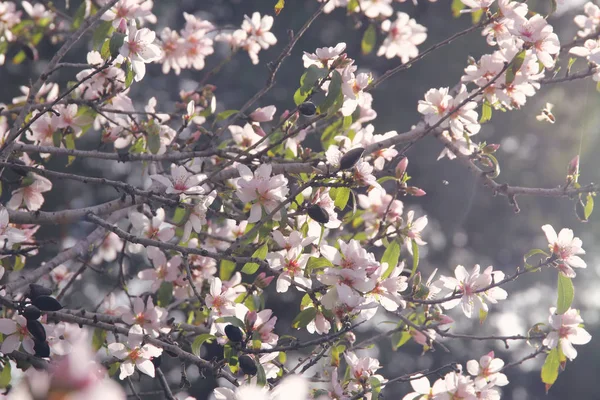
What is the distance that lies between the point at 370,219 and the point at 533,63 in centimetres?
70

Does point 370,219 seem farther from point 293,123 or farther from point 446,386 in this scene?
point 446,386

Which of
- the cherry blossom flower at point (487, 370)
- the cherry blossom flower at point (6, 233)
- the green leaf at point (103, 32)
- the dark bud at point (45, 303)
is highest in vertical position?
the green leaf at point (103, 32)

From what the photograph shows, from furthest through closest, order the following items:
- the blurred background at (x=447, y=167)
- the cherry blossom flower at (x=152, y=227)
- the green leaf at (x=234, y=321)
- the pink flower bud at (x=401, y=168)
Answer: the blurred background at (x=447, y=167)
the cherry blossom flower at (x=152, y=227)
the pink flower bud at (x=401, y=168)
the green leaf at (x=234, y=321)

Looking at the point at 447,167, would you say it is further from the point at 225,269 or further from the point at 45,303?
the point at 45,303

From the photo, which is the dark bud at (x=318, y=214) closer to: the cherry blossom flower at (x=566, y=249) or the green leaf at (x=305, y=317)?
the green leaf at (x=305, y=317)

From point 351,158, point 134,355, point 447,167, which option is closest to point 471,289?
point 351,158

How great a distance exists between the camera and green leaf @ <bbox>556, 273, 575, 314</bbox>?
65.8 inches

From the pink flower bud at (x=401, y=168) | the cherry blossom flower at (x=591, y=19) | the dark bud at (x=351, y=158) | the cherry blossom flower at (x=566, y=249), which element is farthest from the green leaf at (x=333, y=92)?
the cherry blossom flower at (x=591, y=19)

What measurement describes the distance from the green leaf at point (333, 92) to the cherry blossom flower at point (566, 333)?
2.77 feet

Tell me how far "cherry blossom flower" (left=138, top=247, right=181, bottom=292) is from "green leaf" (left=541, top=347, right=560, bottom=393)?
112cm

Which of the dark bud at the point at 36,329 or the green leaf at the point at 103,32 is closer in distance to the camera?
the dark bud at the point at 36,329

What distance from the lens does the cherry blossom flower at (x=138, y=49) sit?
5.28ft

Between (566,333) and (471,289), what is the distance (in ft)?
1.01

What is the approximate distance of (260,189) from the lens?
146 centimetres
